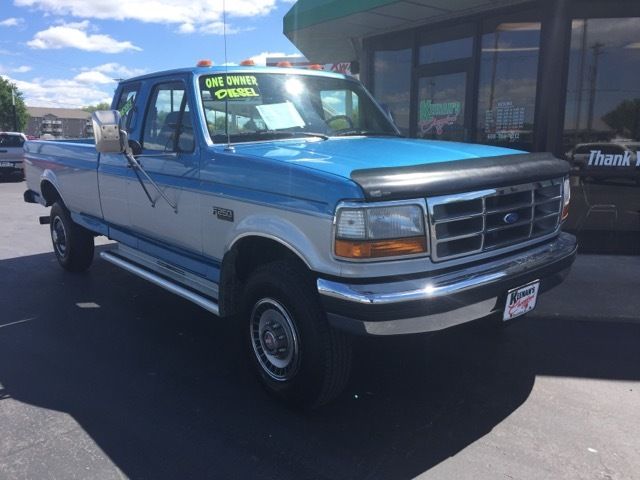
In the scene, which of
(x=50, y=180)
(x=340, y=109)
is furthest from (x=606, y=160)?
(x=50, y=180)

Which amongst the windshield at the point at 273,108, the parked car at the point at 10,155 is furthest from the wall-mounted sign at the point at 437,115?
the parked car at the point at 10,155

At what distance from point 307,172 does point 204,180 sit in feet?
3.63

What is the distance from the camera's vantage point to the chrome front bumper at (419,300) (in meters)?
2.84

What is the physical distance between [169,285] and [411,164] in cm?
219

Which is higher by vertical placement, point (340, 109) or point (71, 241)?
point (340, 109)

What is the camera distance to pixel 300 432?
10.6 ft

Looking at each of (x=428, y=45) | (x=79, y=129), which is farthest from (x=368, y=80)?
(x=79, y=129)

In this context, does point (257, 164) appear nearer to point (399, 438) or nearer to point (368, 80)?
point (399, 438)

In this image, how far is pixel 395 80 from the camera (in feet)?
32.2

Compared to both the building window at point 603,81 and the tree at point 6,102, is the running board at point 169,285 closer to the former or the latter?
the building window at point 603,81

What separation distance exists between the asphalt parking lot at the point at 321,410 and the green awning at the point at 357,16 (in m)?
4.54

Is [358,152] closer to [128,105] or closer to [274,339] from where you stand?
[274,339]

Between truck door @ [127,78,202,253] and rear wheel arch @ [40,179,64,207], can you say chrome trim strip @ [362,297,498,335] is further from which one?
rear wheel arch @ [40,179,64,207]

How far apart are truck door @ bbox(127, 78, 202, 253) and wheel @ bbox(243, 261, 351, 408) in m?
0.87
